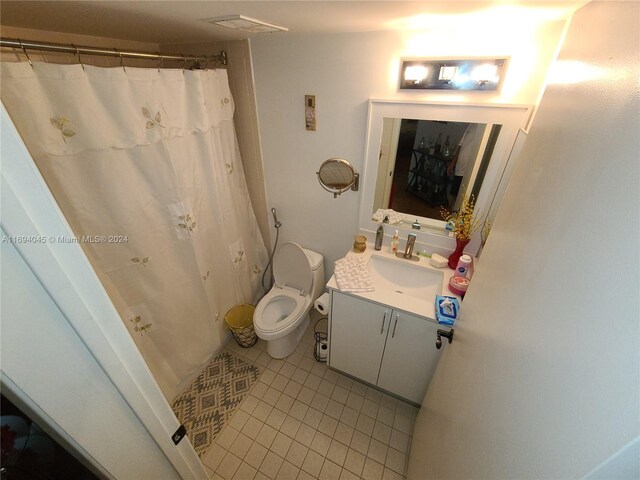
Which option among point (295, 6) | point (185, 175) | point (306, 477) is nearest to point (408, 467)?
point (306, 477)

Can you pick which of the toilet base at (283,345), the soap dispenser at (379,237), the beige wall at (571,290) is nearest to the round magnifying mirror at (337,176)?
the soap dispenser at (379,237)

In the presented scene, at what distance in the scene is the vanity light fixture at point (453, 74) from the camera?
1168 millimetres

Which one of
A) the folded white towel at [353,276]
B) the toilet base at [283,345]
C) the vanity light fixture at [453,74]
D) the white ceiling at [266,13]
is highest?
the white ceiling at [266,13]

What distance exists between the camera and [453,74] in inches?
48.4

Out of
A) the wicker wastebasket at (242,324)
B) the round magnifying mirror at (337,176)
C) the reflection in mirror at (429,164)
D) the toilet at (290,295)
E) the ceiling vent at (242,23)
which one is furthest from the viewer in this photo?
the wicker wastebasket at (242,324)

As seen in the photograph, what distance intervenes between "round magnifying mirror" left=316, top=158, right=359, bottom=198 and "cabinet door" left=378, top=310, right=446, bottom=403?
84 cm

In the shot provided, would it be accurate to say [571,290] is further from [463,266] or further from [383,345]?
[383,345]

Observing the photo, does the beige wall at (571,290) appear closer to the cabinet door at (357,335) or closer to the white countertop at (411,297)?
the white countertop at (411,297)

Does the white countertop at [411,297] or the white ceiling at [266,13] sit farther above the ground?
the white ceiling at [266,13]

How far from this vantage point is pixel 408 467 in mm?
1448

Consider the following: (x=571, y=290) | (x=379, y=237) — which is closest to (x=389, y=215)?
(x=379, y=237)

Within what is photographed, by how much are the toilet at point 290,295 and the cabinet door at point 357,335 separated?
Result: 0.34 m

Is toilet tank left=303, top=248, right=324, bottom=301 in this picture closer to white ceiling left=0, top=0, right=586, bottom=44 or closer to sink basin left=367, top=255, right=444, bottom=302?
sink basin left=367, top=255, right=444, bottom=302

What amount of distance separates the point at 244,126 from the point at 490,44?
147 cm
